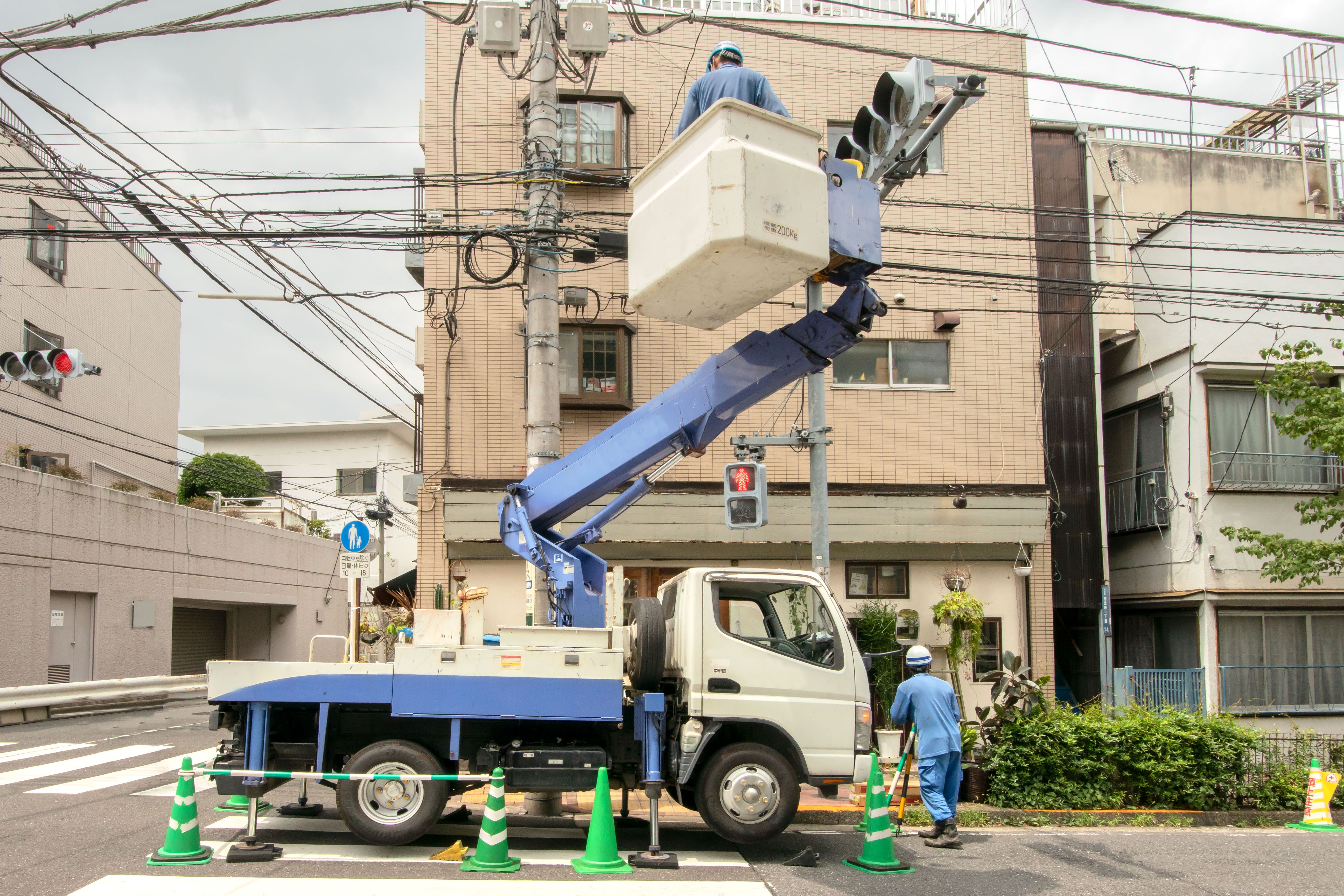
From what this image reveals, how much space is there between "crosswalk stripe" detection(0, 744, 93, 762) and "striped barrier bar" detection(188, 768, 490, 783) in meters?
6.73

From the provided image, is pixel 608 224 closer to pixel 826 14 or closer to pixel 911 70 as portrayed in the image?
pixel 826 14

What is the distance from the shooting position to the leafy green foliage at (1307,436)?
13742mm

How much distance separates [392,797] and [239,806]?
1.35 meters

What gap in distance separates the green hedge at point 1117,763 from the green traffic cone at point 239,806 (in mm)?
6658

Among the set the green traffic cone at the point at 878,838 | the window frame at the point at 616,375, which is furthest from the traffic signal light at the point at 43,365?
the green traffic cone at the point at 878,838

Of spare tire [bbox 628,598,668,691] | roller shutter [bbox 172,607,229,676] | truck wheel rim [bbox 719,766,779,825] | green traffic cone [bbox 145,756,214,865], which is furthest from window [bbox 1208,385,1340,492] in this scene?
roller shutter [bbox 172,607,229,676]

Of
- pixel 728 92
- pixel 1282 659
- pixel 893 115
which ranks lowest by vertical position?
pixel 1282 659

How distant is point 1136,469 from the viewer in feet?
57.7

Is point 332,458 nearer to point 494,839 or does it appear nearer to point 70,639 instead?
point 70,639

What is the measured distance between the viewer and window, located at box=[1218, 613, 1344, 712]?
16016mm

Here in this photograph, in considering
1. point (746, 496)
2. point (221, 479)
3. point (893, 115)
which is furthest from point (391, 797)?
point (221, 479)

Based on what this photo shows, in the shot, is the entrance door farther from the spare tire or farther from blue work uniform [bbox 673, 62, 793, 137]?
blue work uniform [bbox 673, 62, 793, 137]

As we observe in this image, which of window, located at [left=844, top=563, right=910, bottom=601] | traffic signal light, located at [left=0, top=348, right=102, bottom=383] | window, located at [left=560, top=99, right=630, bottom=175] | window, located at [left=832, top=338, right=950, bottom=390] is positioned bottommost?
window, located at [left=844, top=563, right=910, bottom=601]

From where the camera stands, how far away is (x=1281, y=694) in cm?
1612
